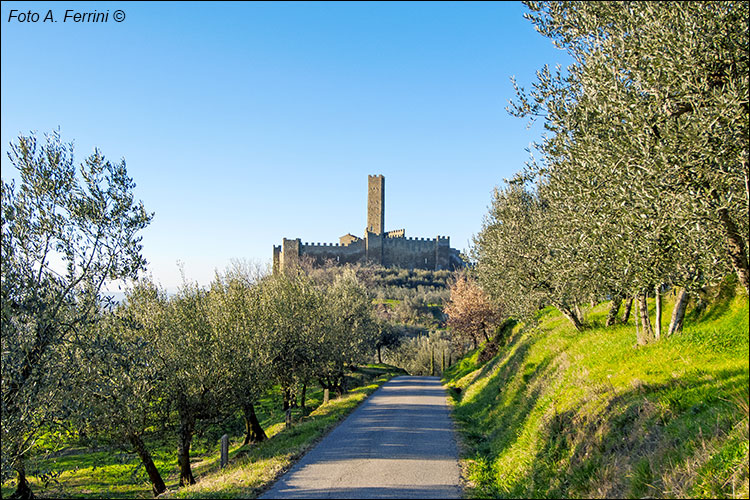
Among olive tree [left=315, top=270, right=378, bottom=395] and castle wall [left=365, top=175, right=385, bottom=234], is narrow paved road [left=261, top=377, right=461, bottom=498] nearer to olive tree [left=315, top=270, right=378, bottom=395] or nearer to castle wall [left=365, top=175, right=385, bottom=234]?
olive tree [left=315, top=270, right=378, bottom=395]

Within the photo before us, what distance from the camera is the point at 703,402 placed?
8523 mm

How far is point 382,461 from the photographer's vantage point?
13.8 m

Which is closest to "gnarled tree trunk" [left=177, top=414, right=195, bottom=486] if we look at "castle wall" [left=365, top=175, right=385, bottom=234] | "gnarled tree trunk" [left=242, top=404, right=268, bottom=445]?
"gnarled tree trunk" [left=242, top=404, right=268, bottom=445]

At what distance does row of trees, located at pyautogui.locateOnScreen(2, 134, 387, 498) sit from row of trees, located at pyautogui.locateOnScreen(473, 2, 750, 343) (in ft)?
35.1

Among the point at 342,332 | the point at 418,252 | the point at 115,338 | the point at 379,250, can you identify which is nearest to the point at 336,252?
the point at 379,250

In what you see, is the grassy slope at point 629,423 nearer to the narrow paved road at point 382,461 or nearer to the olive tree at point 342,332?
the narrow paved road at point 382,461

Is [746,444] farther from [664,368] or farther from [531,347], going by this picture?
[531,347]

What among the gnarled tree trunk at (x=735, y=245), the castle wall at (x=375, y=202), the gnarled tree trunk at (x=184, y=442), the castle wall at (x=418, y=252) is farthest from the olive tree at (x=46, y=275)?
the castle wall at (x=375, y=202)

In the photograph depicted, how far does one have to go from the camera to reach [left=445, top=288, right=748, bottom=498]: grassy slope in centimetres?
714

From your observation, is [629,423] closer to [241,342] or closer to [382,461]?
[382,461]

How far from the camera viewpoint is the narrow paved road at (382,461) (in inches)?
436

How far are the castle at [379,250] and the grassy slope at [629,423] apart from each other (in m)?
95.7

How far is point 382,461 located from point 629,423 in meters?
6.74

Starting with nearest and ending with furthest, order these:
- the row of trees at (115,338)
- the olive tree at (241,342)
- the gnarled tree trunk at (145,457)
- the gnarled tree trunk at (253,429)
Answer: the row of trees at (115,338) < the gnarled tree trunk at (145,457) < the olive tree at (241,342) < the gnarled tree trunk at (253,429)
